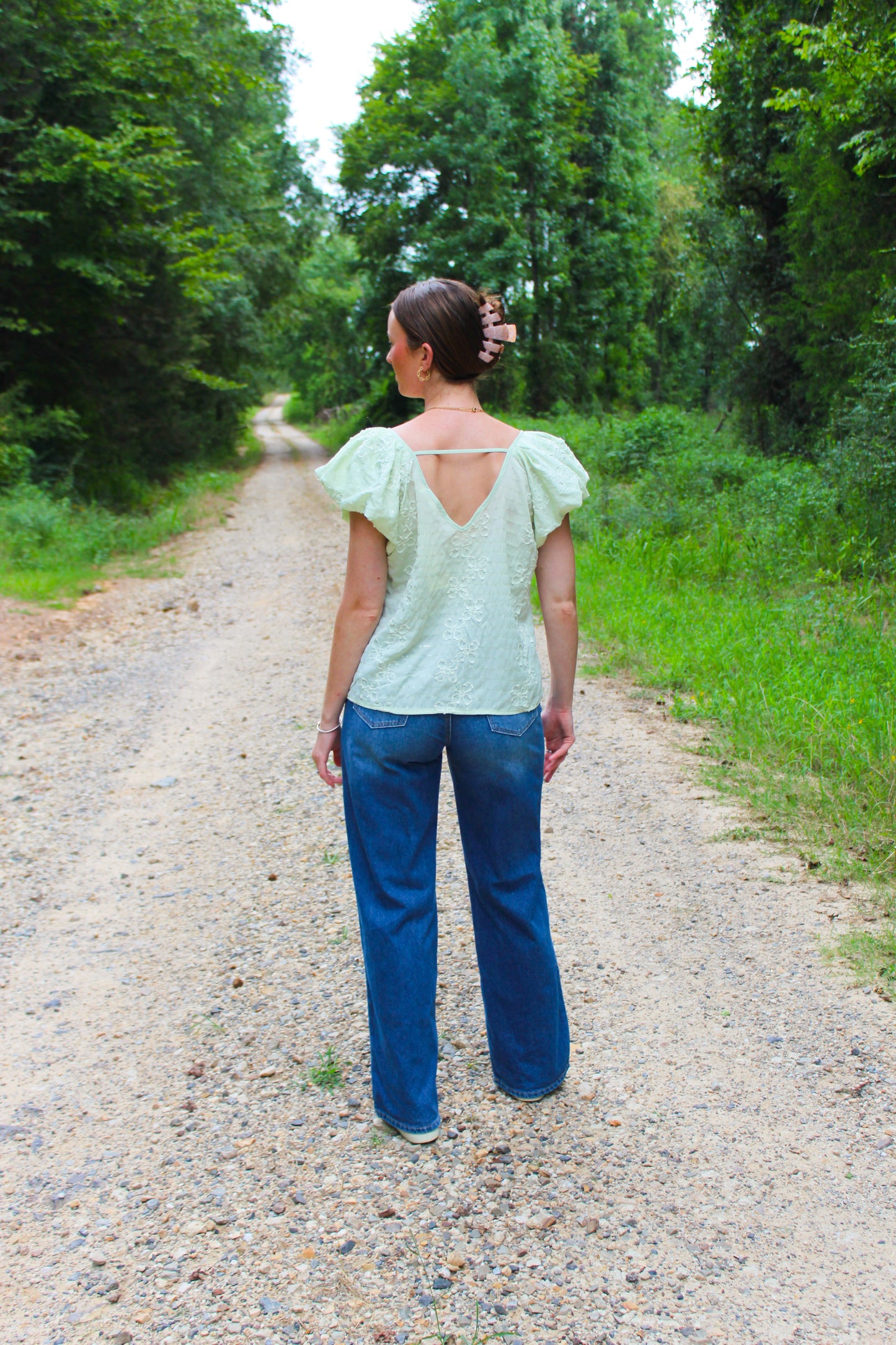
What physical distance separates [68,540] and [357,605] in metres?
10.7

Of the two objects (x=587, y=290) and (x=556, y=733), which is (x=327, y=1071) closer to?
(x=556, y=733)

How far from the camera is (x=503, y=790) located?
2416mm

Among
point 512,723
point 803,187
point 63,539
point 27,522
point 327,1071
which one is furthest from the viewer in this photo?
point 803,187

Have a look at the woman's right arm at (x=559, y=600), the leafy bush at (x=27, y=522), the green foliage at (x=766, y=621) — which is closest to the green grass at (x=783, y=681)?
the green foliage at (x=766, y=621)

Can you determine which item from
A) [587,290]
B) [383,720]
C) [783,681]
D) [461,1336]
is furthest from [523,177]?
[461,1336]

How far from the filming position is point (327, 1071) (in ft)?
9.47

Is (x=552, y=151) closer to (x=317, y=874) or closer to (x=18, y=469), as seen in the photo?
(x=18, y=469)

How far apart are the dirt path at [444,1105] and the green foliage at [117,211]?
1023 centimetres

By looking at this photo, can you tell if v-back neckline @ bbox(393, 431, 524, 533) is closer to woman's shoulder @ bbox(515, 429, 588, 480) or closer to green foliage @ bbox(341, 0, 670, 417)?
woman's shoulder @ bbox(515, 429, 588, 480)

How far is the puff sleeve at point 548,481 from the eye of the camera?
94.6 inches

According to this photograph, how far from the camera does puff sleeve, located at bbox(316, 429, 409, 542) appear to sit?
229 centimetres

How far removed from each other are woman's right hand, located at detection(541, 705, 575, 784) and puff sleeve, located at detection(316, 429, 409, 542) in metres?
0.67

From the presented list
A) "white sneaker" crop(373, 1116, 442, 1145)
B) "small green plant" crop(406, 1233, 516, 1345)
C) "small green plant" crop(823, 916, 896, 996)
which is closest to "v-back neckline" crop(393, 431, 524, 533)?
"white sneaker" crop(373, 1116, 442, 1145)

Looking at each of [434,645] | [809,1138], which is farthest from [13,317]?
[809,1138]
